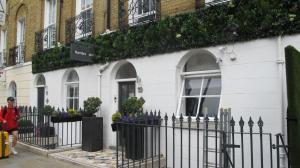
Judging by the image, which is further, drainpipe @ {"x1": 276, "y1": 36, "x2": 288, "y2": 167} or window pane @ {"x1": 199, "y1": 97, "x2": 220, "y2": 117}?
window pane @ {"x1": 199, "y1": 97, "x2": 220, "y2": 117}

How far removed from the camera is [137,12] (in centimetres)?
944

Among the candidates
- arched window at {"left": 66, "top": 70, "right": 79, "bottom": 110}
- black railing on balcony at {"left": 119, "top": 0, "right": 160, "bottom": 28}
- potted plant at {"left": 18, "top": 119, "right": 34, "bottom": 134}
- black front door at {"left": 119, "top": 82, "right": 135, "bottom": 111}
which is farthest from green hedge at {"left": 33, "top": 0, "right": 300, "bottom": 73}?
potted plant at {"left": 18, "top": 119, "right": 34, "bottom": 134}

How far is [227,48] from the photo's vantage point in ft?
22.4

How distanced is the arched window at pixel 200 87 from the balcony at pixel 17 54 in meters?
10.5

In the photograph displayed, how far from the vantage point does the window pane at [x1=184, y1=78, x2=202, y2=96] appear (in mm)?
7848

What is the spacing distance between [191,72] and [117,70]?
2.96 metres

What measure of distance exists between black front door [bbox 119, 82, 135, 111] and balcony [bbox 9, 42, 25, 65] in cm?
782

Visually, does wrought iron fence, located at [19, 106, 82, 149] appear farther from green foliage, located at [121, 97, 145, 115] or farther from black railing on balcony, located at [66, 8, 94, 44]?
black railing on balcony, located at [66, 8, 94, 44]

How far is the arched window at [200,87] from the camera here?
7.45m

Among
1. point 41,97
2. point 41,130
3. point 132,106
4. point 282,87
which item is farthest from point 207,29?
point 41,97

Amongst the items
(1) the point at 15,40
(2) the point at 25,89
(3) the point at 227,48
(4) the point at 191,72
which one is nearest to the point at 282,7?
(3) the point at 227,48

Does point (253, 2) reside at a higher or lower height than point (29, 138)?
higher

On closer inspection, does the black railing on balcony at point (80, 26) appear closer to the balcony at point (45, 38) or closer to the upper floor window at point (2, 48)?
the balcony at point (45, 38)

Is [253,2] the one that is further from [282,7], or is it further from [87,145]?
[87,145]
